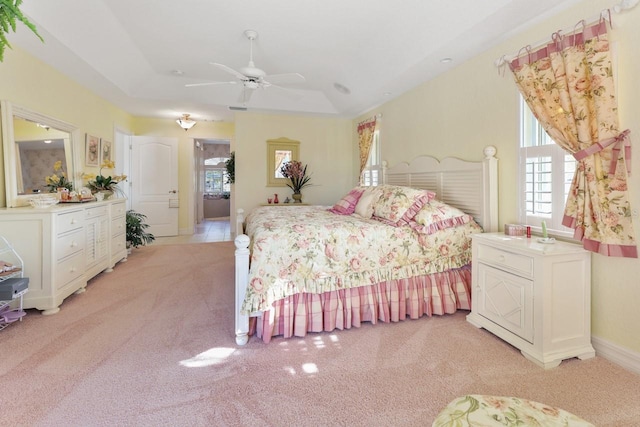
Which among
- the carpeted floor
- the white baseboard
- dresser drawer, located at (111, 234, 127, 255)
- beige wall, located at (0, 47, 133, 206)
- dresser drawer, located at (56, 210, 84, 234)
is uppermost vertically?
beige wall, located at (0, 47, 133, 206)

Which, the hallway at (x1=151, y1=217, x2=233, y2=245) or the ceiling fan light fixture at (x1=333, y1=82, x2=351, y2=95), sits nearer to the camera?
the ceiling fan light fixture at (x1=333, y1=82, x2=351, y2=95)

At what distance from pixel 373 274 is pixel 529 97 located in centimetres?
177

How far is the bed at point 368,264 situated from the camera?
220 cm

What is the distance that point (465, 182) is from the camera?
3.02 m

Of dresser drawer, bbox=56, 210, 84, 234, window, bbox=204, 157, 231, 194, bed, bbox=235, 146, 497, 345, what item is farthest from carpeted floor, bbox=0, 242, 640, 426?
window, bbox=204, 157, 231, 194

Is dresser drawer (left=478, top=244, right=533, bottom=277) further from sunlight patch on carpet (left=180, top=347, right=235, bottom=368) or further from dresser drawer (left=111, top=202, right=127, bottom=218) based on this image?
dresser drawer (left=111, top=202, right=127, bottom=218)

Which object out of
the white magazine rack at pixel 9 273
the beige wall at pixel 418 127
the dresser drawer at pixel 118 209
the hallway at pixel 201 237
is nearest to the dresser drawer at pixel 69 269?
the white magazine rack at pixel 9 273

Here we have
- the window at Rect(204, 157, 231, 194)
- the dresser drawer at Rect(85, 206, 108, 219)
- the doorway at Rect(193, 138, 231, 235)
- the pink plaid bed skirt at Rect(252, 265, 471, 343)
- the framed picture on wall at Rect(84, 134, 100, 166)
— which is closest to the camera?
the pink plaid bed skirt at Rect(252, 265, 471, 343)

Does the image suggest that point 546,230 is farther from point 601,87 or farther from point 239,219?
point 239,219

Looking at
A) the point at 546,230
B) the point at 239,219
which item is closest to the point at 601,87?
the point at 546,230

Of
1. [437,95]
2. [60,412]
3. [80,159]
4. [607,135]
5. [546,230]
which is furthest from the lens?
[80,159]

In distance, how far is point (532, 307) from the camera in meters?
1.97

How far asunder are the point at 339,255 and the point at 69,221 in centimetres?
260

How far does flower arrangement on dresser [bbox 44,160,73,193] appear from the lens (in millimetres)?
3399
